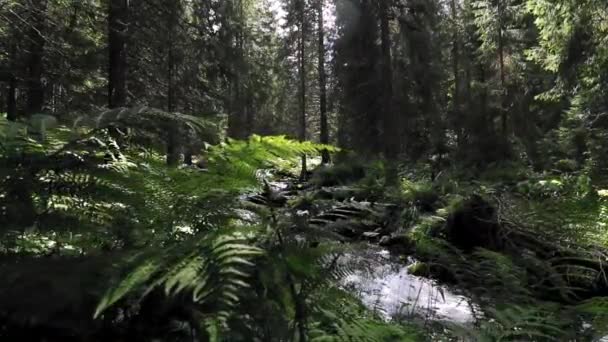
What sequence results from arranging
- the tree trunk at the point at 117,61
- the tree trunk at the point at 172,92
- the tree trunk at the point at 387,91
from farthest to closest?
1. the tree trunk at the point at 387,91
2. the tree trunk at the point at 117,61
3. the tree trunk at the point at 172,92

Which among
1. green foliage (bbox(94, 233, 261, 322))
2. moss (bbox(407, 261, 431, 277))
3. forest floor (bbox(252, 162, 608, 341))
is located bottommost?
moss (bbox(407, 261, 431, 277))

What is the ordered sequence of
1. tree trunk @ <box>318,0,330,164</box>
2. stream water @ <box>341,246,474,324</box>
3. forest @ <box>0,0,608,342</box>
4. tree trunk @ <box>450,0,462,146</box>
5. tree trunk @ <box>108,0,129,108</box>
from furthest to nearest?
tree trunk @ <box>318,0,330,164</box> < tree trunk @ <box>450,0,462,146</box> < tree trunk @ <box>108,0,129,108</box> < stream water @ <box>341,246,474,324</box> < forest @ <box>0,0,608,342</box>

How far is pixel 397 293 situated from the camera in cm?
476

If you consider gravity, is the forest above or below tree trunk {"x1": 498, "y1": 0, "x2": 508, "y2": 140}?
below

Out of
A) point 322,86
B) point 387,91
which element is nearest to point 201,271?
point 387,91

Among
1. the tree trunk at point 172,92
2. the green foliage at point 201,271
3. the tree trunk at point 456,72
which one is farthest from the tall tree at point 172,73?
the tree trunk at point 456,72

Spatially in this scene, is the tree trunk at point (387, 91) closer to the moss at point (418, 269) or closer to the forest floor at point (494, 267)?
the forest floor at point (494, 267)

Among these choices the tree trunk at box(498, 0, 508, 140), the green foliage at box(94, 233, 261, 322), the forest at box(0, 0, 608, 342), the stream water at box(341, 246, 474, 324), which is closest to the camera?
the green foliage at box(94, 233, 261, 322)

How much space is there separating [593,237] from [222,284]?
251 centimetres

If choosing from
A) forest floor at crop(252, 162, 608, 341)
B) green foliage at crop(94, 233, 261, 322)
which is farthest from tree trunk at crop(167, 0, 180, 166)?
green foliage at crop(94, 233, 261, 322)

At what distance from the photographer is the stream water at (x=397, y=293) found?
1.95 metres

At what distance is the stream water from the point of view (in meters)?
1.95

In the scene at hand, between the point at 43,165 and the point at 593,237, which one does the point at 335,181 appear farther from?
the point at 43,165

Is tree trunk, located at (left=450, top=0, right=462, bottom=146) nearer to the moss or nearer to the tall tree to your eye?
the tall tree
